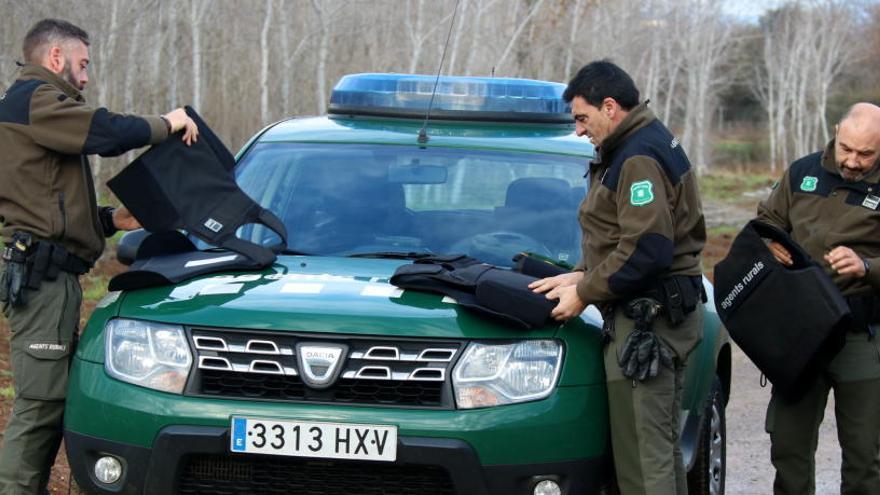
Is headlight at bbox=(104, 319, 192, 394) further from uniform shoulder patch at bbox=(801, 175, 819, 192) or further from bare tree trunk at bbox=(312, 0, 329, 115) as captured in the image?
bare tree trunk at bbox=(312, 0, 329, 115)

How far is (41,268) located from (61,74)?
72 cm

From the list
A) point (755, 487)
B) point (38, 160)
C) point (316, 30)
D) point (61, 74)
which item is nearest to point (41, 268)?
point (38, 160)

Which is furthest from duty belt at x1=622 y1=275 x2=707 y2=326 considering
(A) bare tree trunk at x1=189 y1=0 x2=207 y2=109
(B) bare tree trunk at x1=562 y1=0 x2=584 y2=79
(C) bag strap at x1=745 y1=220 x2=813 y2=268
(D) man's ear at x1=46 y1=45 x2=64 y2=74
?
(B) bare tree trunk at x1=562 y1=0 x2=584 y2=79

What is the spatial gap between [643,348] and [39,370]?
2.10 metres

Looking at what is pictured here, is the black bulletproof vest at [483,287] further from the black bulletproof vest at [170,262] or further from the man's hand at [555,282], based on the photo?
the black bulletproof vest at [170,262]

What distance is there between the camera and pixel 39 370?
4867mm

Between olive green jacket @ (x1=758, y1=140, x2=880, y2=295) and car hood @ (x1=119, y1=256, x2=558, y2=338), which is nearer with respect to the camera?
car hood @ (x1=119, y1=256, x2=558, y2=338)

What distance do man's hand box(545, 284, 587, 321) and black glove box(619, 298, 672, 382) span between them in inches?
6.9

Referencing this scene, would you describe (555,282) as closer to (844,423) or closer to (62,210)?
(844,423)

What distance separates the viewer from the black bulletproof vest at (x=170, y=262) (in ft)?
15.1

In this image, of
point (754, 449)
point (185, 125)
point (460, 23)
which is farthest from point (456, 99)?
point (460, 23)

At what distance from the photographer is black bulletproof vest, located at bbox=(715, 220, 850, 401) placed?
16.0 ft

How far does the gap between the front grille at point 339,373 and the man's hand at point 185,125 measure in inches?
42.2

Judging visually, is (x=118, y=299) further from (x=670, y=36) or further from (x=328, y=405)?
(x=670, y=36)
